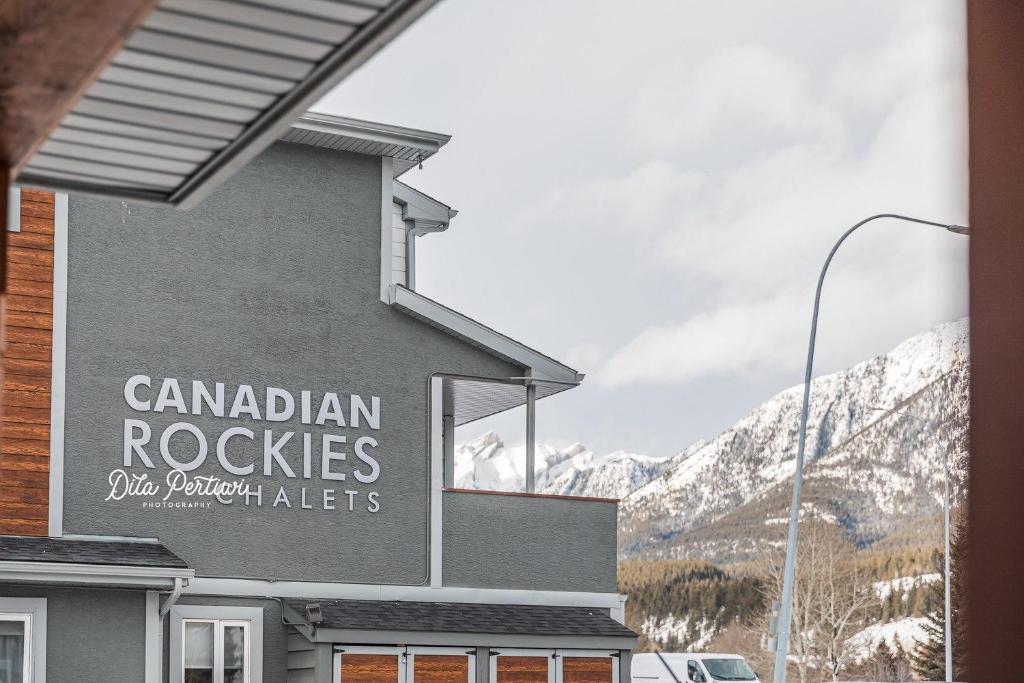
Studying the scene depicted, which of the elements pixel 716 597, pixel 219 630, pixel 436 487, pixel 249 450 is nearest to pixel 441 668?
pixel 436 487

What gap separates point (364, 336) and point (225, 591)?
364 cm

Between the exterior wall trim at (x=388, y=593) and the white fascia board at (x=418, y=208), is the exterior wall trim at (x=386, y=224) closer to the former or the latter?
the white fascia board at (x=418, y=208)

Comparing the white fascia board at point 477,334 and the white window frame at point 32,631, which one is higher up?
the white fascia board at point 477,334

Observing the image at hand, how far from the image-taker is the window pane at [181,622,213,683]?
1698 centimetres

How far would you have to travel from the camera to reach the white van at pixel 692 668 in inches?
1251

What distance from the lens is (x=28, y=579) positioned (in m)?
14.9

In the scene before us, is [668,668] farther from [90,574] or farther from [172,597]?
[90,574]

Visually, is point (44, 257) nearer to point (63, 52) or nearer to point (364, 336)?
point (364, 336)

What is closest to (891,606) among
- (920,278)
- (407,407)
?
(920,278)

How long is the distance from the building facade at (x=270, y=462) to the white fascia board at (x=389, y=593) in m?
0.03

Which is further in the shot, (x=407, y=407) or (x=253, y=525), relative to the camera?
(x=407, y=407)

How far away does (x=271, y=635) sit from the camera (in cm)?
→ 1761

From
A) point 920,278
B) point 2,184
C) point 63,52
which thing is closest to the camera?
point 63,52

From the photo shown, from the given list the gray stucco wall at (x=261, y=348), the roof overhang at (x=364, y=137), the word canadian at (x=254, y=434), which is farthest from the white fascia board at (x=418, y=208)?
the word canadian at (x=254, y=434)
